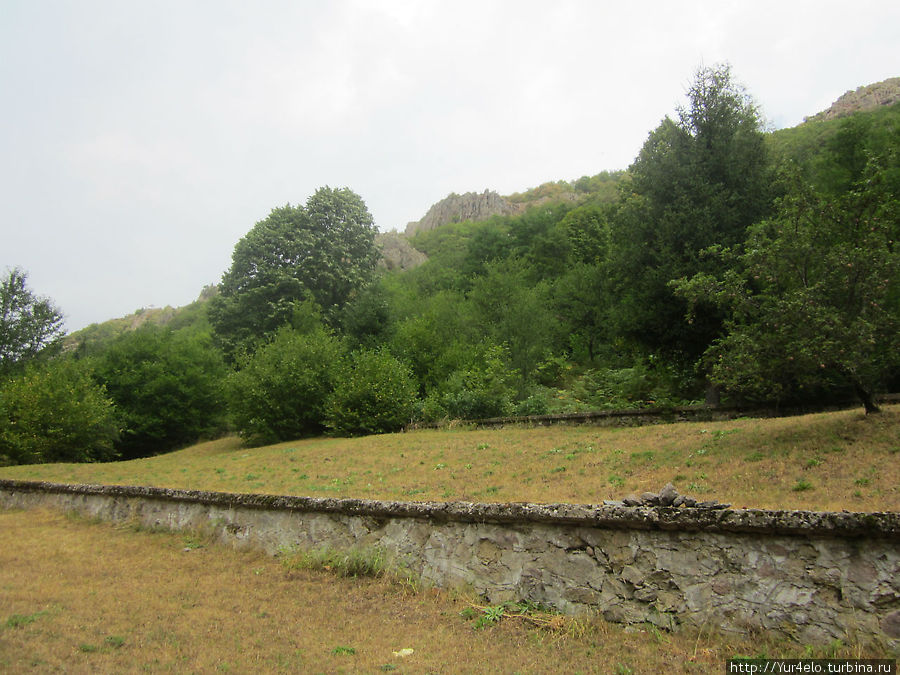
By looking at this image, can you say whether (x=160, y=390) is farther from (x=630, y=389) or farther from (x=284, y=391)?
(x=630, y=389)

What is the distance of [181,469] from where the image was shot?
1911cm

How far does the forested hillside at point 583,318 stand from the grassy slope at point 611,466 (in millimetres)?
1148

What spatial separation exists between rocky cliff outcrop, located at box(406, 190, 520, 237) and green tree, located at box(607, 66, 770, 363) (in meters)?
78.6

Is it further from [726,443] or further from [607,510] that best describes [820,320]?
[607,510]

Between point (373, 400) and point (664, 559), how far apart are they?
61.5 feet

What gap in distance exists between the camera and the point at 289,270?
32594mm

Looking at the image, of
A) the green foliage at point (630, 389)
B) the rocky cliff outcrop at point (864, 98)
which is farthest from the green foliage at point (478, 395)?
the rocky cliff outcrop at point (864, 98)

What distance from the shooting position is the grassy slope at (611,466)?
788 cm

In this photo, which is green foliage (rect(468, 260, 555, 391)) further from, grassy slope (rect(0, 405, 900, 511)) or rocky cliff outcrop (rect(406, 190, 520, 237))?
rocky cliff outcrop (rect(406, 190, 520, 237))

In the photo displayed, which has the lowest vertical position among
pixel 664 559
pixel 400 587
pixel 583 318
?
pixel 400 587

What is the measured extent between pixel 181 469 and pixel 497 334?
14650mm

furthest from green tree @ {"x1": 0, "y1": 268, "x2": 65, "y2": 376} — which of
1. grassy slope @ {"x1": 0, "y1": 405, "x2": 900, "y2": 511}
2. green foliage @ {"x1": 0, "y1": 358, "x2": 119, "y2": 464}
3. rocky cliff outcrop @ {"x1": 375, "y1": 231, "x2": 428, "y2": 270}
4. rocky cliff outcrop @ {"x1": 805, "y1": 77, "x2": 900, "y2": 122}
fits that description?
rocky cliff outcrop @ {"x1": 805, "y1": 77, "x2": 900, "y2": 122}

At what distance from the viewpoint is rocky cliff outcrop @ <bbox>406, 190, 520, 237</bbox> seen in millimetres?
99125

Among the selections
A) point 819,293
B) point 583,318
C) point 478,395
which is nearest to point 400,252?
point 583,318
